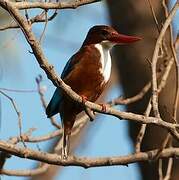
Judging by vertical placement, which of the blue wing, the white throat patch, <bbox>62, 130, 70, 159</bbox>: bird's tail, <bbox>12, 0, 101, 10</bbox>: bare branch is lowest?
<bbox>62, 130, 70, 159</bbox>: bird's tail

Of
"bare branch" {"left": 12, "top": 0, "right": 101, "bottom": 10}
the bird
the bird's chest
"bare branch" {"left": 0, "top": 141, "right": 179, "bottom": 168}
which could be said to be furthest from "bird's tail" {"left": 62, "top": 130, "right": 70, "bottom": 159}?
"bare branch" {"left": 12, "top": 0, "right": 101, "bottom": 10}

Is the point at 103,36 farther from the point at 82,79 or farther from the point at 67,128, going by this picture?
the point at 67,128

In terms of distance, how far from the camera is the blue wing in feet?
12.7

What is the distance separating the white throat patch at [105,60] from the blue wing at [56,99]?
183 millimetres

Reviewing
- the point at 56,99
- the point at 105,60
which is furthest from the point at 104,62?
the point at 56,99

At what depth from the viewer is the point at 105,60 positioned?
401 cm

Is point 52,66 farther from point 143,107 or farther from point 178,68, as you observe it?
point 143,107

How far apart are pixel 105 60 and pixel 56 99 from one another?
39 centimetres

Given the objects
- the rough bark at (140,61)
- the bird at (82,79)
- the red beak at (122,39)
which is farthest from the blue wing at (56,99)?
the rough bark at (140,61)

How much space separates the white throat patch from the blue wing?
0.18 meters

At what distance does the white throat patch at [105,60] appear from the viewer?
12.9ft

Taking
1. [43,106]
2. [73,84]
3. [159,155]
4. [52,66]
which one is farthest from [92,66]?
[52,66]

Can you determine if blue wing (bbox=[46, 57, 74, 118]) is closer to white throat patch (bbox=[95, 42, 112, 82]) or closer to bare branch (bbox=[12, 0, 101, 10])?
white throat patch (bbox=[95, 42, 112, 82])

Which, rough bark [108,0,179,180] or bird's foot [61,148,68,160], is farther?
rough bark [108,0,179,180]
